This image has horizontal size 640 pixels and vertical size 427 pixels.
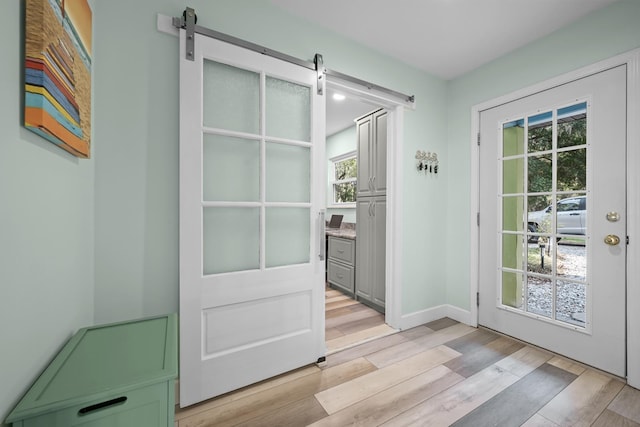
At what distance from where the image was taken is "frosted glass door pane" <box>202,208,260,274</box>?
5.11 ft

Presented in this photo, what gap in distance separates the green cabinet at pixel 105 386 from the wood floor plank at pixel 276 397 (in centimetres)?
59

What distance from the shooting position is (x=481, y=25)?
1.96m

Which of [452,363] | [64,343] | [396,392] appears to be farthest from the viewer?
[452,363]

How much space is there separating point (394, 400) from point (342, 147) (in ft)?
13.0

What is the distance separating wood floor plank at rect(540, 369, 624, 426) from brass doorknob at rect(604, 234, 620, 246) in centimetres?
89

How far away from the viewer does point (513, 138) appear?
2.31 metres

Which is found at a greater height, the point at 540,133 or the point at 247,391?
the point at 540,133

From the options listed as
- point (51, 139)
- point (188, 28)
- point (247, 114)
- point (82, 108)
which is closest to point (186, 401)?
point (51, 139)

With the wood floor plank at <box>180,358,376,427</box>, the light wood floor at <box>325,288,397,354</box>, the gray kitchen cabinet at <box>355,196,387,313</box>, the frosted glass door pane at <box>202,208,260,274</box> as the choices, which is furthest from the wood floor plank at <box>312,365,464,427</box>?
the gray kitchen cabinet at <box>355,196,387,313</box>

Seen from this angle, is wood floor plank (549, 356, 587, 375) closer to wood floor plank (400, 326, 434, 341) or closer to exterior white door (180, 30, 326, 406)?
wood floor plank (400, 326, 434, 341)

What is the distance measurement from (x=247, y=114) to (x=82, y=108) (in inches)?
31.6

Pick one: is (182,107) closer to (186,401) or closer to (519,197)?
(186,401)

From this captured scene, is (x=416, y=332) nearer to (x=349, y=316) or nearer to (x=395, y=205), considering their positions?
(x=349, y=316)

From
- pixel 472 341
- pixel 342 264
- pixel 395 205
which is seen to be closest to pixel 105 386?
pixel 395 205
